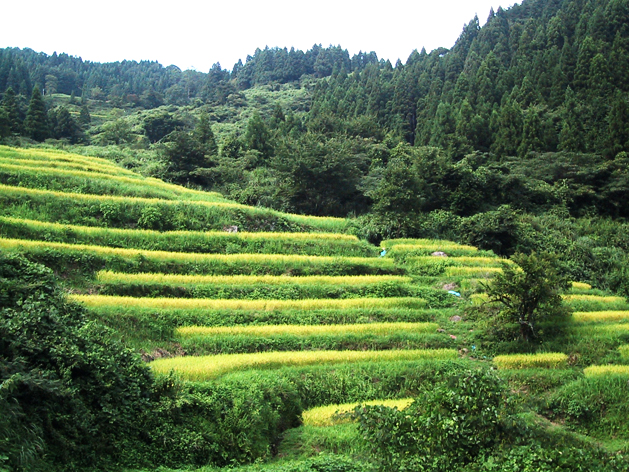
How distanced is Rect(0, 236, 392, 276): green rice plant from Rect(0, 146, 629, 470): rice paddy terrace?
48 mm

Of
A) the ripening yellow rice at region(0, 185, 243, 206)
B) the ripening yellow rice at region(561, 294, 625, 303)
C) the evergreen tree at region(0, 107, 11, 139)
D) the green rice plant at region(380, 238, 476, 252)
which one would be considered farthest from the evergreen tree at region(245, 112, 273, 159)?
the ripening yellow rice at region(561, 294, 625, 303)

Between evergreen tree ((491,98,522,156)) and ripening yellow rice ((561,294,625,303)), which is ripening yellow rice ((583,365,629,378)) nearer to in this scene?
ripening yellow rice ((561,294,625,303))

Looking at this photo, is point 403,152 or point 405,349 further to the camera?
point 403,152

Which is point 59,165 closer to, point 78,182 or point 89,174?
point 89,174

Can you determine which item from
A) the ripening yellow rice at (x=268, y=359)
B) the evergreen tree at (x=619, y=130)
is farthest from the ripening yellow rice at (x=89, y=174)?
the evergreen tree at (x=619, y=130)

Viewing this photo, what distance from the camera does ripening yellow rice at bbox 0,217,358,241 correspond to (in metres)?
16.0

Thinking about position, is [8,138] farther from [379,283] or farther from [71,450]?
[71,450]

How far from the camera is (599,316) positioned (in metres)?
15.3

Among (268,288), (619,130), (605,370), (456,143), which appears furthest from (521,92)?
(268,288)

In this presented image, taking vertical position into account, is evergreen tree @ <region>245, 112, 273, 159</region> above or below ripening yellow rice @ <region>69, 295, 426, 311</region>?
above

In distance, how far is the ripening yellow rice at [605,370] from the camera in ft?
37.8

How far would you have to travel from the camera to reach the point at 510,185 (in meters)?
28.9

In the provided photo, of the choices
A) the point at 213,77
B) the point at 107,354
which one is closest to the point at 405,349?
the point at 107,354

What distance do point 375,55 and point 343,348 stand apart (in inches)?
4254
